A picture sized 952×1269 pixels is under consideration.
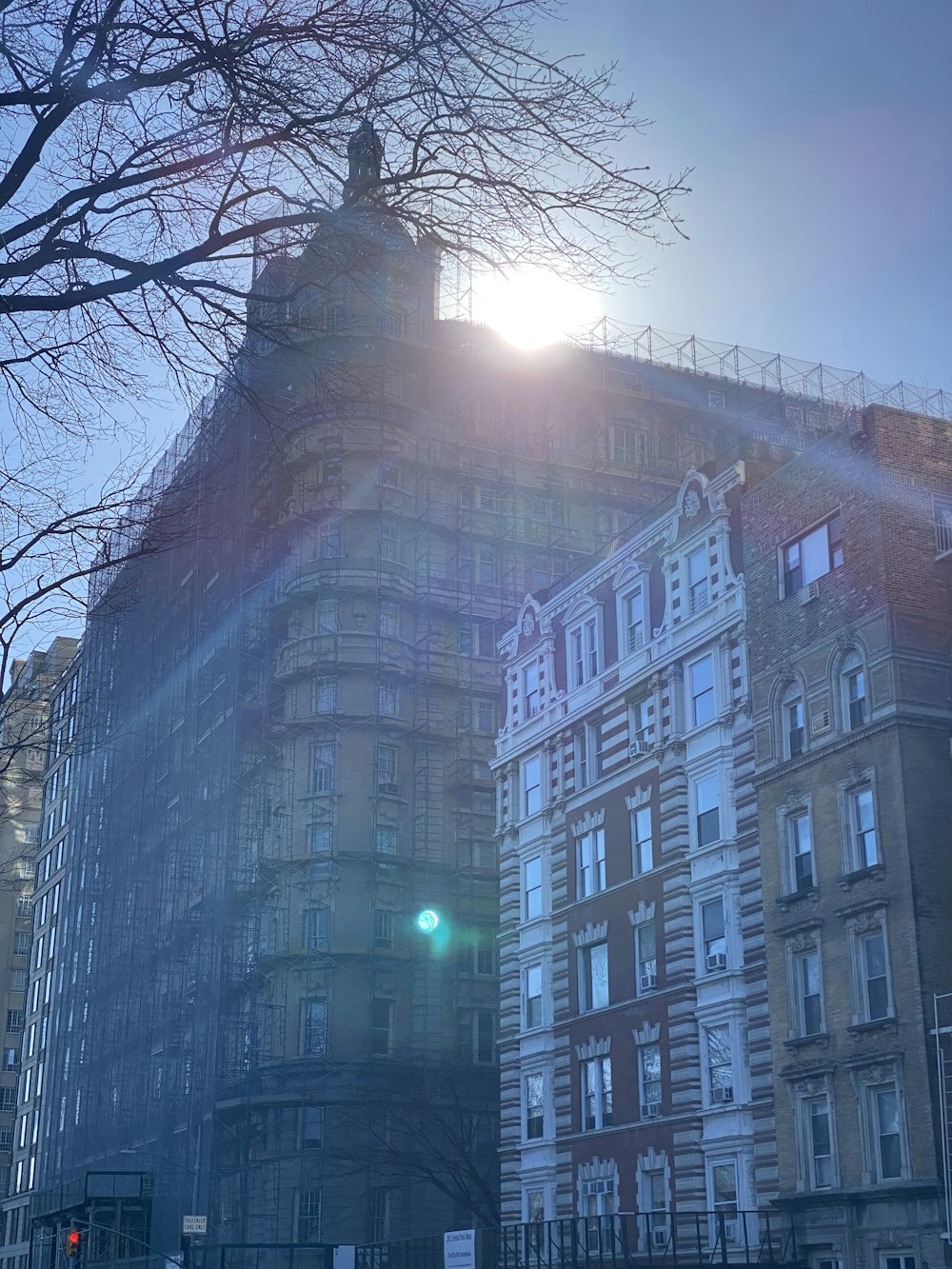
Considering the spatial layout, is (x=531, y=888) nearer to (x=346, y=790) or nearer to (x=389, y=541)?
(x=346, y=790)

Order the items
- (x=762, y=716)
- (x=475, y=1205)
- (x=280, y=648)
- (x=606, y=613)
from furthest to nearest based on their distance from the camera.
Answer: (x=280, y=648)
(x=475, y=1205)
(x=606, y=613)
(x=762, y=716)

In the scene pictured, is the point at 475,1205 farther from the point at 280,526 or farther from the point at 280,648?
the point at 280,526

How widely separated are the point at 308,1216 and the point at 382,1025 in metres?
7.13

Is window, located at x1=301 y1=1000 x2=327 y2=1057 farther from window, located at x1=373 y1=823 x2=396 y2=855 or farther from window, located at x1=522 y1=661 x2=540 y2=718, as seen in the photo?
window, located at x1=522 y1=661 x2=540 y2=718

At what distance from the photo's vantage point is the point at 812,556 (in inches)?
1502

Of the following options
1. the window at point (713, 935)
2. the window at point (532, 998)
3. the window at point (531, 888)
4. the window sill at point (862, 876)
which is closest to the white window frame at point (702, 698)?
the window at point (713, 935)

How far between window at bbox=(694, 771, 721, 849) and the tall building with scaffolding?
16588 millimetres

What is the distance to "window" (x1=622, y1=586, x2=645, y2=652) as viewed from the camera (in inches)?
1793

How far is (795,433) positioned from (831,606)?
37.5 metres

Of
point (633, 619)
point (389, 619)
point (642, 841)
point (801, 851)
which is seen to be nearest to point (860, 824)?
point (801, 851)

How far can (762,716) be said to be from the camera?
38.8m

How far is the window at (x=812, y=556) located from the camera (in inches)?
1468

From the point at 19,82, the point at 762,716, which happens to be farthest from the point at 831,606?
the point at 19,82

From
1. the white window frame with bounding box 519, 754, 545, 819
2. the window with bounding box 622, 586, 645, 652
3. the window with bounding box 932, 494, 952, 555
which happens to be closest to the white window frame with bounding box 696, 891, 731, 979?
the window with bounding box 622, 586, 645, 652
